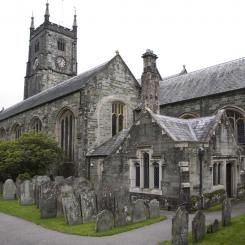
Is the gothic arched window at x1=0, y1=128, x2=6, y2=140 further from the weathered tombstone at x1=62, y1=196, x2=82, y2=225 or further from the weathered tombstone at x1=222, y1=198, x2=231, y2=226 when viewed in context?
the weathered tombstone at x1=222, y1=198, x2=231, y2=226

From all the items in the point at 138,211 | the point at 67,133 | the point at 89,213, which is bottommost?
the point at 89,213

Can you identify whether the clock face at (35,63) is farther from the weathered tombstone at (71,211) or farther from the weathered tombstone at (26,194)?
the weathered tombstone at (71,211)

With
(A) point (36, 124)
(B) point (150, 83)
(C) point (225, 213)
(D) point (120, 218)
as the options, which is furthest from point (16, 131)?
(C) point (225, 213)

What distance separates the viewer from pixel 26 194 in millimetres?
17641

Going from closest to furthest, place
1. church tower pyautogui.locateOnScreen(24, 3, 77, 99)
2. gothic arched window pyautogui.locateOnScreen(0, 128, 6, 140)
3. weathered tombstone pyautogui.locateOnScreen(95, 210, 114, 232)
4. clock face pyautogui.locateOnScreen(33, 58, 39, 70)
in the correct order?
weathered tombstone pyautogui.locateOnScreen(95, 210, 114, 232)
gothic arched window pyautogui.locateOnScreen(0, 128, 6, 140)
church tower pyautogui.locateOnScreen(24, 3, 77, 99)
clock face pyautogui.locateOnScreen(33, 58, 39, 70)

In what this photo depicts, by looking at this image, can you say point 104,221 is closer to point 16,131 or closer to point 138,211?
point 138,211

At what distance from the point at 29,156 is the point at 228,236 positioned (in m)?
17.6

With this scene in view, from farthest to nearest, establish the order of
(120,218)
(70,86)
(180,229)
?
1. (70,86)
2. (120,218)
3. (180,229)

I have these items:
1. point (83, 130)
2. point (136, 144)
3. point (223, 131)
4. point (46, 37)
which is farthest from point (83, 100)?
point (46, 37)

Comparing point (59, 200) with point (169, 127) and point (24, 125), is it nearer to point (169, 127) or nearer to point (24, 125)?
point (169, 127)

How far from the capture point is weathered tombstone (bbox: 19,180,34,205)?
1750 cm

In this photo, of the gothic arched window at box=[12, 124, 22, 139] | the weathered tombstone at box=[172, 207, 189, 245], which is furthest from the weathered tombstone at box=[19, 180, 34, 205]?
the gothic arched window at box=[12, 124, 22, 139]

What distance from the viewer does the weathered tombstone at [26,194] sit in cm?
1750

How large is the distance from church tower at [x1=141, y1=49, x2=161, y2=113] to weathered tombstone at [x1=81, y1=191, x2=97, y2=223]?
9.85 meters
